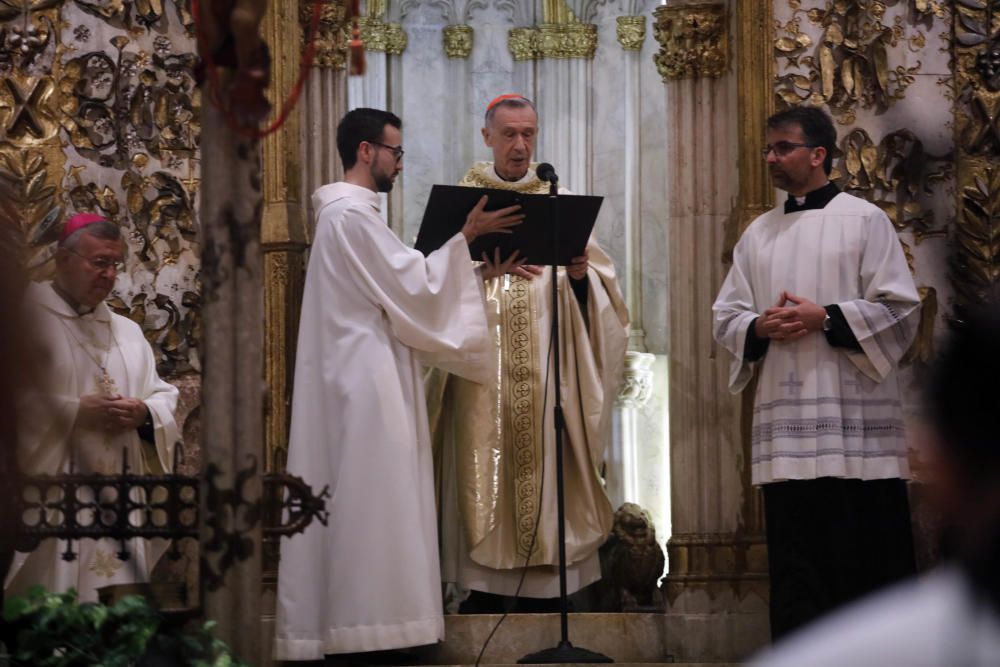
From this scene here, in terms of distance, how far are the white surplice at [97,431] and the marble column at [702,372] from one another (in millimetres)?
2477

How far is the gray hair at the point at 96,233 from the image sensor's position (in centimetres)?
669

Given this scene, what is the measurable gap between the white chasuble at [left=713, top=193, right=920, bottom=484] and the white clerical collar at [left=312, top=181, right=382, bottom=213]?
5.27 feet

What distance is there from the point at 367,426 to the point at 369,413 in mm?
57

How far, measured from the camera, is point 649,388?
427 inches

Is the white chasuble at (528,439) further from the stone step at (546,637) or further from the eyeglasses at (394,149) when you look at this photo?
the eyeglasses at (394,149)

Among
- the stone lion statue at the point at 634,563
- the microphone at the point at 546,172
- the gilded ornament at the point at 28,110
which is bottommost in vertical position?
the stone lion statue at the point at 634,563

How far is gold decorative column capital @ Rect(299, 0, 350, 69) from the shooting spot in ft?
26.1

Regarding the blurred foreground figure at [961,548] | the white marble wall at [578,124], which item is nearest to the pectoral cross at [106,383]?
the white marble wall at [578,124]

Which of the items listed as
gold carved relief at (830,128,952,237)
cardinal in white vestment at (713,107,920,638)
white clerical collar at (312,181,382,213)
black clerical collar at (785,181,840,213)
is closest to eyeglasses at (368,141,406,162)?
white clerical collar at (312,181,382,213)

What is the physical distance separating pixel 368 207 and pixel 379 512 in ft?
4.37

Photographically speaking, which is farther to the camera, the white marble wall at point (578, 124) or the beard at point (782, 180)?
the white marble wall at point (578, 124)

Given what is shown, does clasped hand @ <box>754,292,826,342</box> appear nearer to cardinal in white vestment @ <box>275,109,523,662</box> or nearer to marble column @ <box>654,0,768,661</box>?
marble column @ <box>654,0,768,661</box>

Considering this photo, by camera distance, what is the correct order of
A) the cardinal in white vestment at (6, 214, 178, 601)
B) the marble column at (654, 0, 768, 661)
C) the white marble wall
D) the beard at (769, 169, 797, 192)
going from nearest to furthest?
1. the cardinal in white vestment at (6, 214, 178, 601)
2. the beard at (769, 169, 797, 192)
3. the marble column at (654, 0, 768, 661)
4. the white marble wall

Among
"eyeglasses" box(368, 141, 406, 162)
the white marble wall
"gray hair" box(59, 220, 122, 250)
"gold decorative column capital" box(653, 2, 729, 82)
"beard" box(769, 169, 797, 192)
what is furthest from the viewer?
the white marble wall
